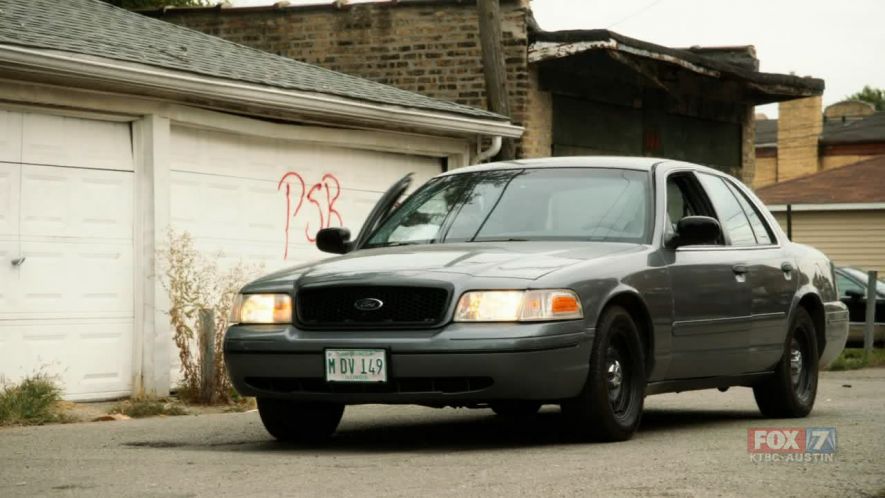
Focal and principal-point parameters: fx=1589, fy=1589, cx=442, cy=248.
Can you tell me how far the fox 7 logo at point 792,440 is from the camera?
7727 millimetres

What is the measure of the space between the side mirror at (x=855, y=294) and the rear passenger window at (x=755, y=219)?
51.4 feet

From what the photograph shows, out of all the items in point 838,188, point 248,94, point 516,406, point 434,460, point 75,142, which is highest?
point 248,94

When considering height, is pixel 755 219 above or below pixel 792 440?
above

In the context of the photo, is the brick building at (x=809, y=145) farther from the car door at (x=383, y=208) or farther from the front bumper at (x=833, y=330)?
the car door at (x=383, y=208)

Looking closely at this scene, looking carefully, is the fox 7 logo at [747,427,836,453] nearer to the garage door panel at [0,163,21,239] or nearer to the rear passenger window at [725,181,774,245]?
the rear passenger window at [725,181,774,245]

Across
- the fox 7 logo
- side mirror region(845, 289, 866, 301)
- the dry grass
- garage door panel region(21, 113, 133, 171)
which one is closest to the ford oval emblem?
the fox 7 logo

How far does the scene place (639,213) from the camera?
346 inches

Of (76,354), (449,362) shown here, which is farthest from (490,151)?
(449,362)

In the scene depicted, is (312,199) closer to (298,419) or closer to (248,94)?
(248,94)

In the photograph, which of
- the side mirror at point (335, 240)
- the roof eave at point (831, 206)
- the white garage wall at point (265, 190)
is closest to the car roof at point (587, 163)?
the side mirror at point (335, 240)

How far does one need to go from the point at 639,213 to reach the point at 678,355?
81 cm

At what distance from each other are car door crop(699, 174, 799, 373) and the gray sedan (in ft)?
0.05

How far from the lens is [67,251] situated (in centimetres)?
1234

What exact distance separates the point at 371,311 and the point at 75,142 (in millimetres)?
5454
